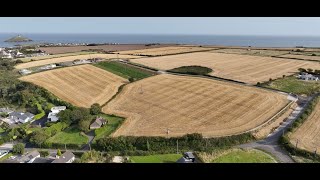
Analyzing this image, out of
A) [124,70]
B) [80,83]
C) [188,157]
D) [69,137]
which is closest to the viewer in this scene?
[188,157]

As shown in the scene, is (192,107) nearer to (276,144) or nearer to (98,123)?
(98,123)

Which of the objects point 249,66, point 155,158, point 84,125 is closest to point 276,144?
point 155,158

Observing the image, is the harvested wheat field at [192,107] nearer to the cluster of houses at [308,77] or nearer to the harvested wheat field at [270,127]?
the harvested wheat field at [270,127]

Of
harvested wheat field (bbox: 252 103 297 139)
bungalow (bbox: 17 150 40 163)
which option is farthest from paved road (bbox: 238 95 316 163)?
bungalow (bbox: 17 150 40 163)

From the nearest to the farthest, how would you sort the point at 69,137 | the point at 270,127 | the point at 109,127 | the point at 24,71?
the point at 270,127 < the point at 69,137 < the point at 109,127 < the point at 24,71
